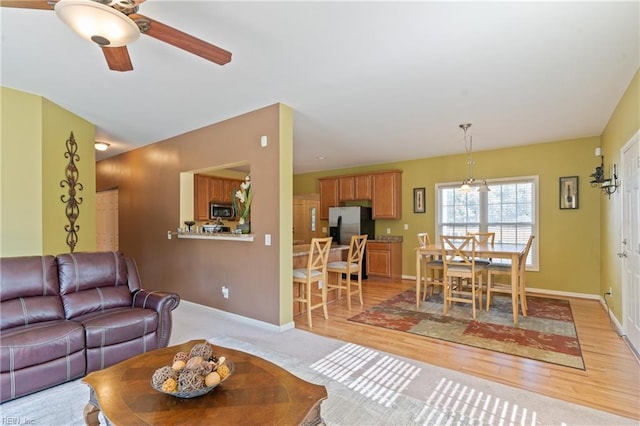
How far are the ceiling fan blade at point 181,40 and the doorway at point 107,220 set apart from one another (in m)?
5.87

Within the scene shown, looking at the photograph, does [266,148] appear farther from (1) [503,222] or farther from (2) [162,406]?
(1) [503,222]

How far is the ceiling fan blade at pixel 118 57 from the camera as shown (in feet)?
6.31

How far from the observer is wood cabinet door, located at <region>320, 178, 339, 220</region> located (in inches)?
301

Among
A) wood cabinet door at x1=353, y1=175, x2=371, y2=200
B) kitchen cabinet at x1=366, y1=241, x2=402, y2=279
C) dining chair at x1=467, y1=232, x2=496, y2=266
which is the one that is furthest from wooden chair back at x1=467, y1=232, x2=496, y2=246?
wood cabinet door at x1=353, y1=175, x2=371, y2=200

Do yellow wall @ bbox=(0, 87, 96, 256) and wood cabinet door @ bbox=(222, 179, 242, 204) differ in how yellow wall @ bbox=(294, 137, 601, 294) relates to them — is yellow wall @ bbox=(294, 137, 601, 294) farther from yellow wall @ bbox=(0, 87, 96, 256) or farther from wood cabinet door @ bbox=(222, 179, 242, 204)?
yellow wall @ bbox=(0, 87, 96, 256)

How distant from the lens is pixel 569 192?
521 centimetres

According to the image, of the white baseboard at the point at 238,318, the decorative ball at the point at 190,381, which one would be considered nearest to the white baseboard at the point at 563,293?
the white baseboard at the point at 238,318

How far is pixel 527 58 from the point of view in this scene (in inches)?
104

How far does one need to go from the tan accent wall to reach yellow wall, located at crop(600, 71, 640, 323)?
343 cm

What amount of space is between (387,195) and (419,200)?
0.67 m

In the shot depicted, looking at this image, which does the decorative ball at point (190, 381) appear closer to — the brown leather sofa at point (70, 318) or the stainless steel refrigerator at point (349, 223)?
the brown leather sofa at point (70, 318)

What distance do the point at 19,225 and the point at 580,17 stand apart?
18.1ft

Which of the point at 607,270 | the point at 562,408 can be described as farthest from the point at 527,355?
the point at 607,270

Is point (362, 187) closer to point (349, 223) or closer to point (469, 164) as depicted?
point (349, 223)
